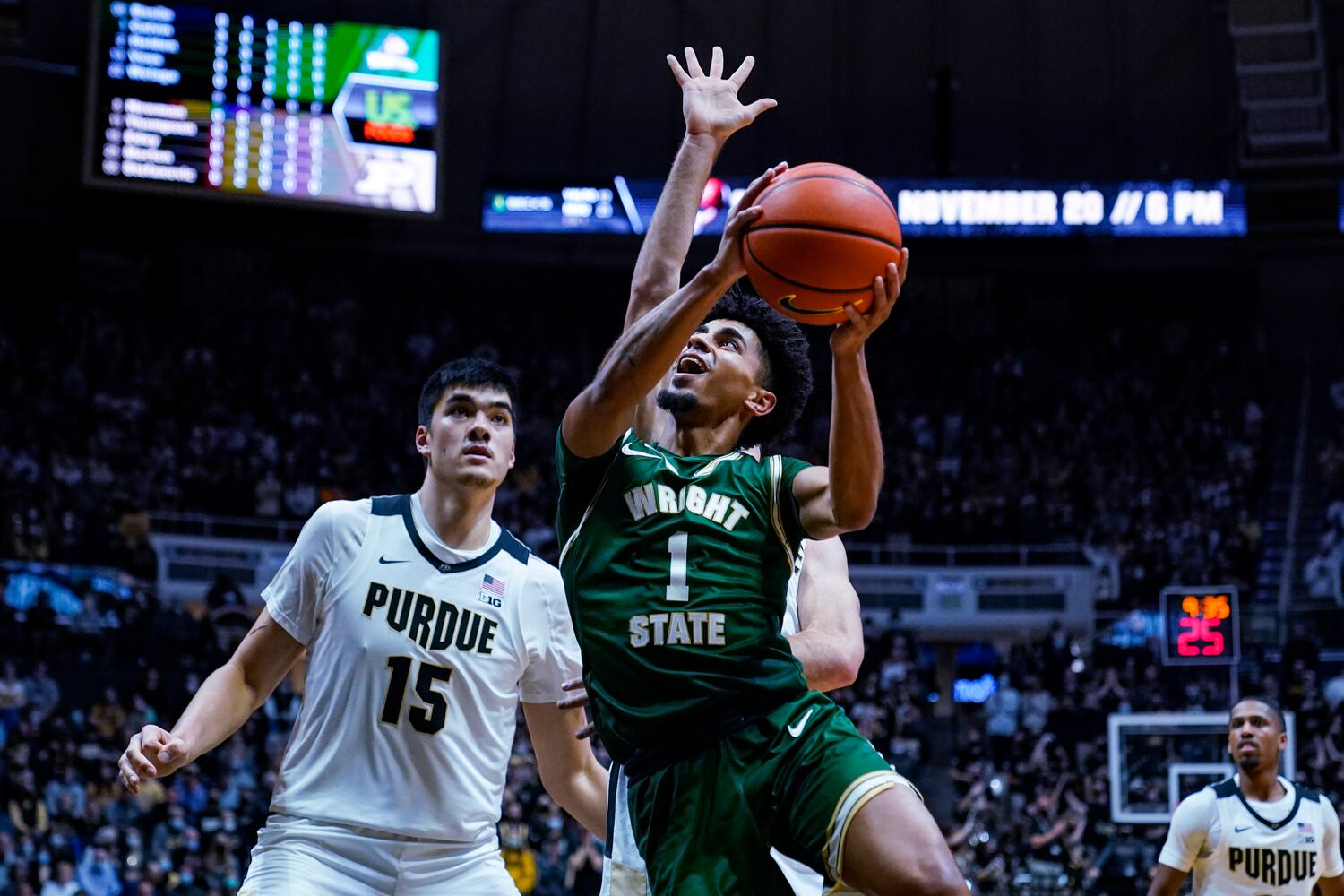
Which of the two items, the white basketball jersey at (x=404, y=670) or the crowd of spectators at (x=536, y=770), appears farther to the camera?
the crowd of spectators at (x=536, y=770)

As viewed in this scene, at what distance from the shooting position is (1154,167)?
29906 mm

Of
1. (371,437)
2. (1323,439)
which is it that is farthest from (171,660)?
(1323,439)

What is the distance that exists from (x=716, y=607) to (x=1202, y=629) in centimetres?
1163

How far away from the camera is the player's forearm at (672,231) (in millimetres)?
4676

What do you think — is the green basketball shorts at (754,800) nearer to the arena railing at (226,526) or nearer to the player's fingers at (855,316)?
the player's fingers at (855,316)

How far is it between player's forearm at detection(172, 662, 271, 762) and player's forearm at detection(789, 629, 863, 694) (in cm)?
171

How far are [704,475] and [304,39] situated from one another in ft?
69.9

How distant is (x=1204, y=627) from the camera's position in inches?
581

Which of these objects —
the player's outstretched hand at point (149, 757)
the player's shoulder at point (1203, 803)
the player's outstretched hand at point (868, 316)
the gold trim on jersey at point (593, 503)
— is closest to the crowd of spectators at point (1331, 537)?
the player's shoulder at point (1203, 803)

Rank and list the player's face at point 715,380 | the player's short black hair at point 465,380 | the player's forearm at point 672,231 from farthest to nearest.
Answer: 1. the player's short black hair at point 465,380
2. the player's forearm at point 672,231
3. the player's face at point 715,380

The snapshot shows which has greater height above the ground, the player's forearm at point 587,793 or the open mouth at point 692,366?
the open mouth at point 692,366

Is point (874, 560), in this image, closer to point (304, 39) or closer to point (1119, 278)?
point (1119, 278)

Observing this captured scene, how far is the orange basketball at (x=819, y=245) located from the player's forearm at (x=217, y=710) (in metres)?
2.17

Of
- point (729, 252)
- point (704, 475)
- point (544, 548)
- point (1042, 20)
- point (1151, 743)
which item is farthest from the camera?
point (1042, 20)
